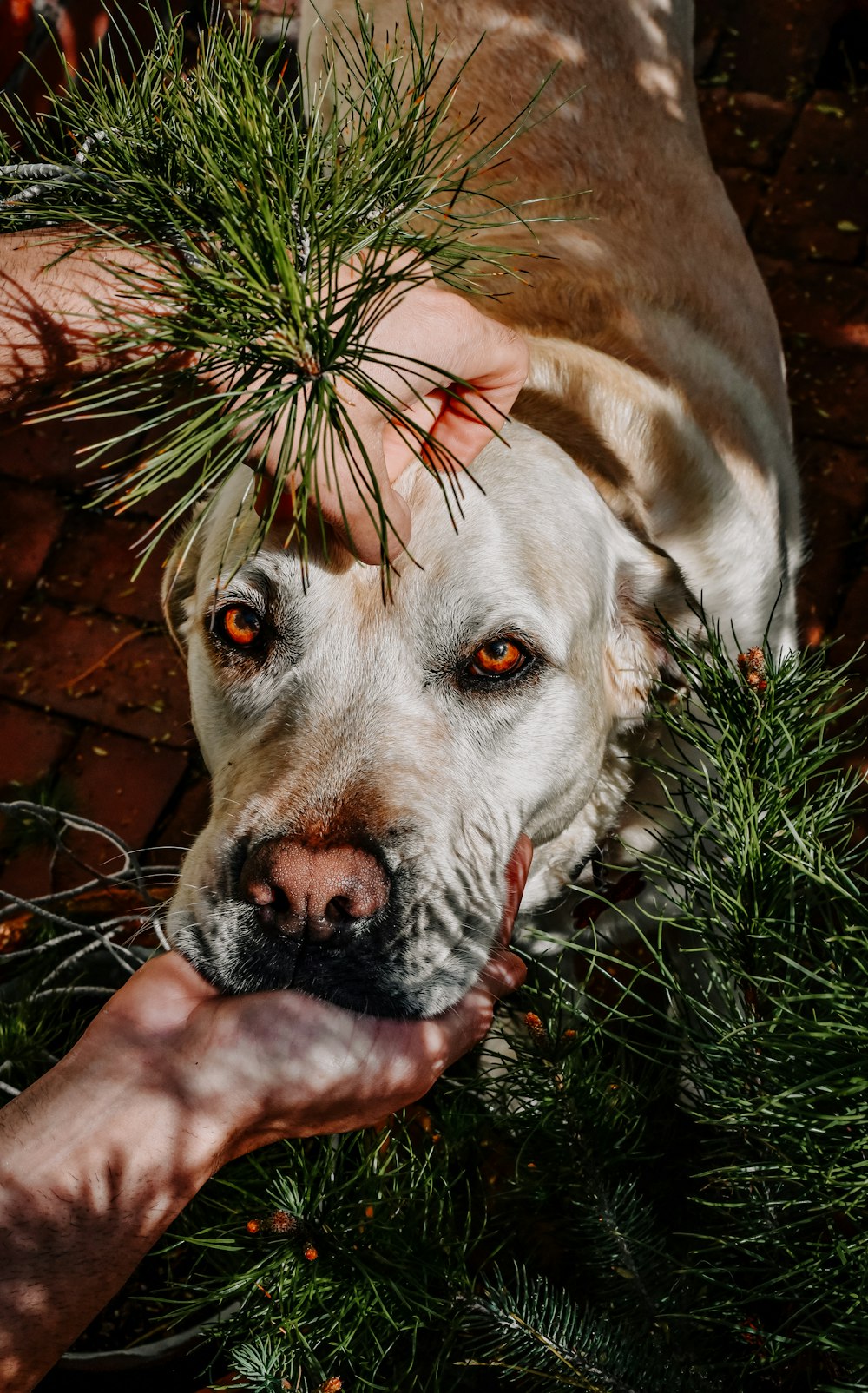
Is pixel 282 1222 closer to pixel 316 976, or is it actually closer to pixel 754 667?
pixel 316 976

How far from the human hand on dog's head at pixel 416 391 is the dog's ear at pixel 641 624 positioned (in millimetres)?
546

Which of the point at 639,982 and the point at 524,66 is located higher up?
the point at 524,66

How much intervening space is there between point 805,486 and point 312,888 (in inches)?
99.0

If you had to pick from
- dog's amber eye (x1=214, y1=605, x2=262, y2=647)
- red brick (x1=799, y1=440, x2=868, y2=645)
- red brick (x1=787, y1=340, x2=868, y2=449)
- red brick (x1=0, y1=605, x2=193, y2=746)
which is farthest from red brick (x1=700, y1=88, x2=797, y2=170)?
dog's amber eye (x1=214, y1=605, x2=262, y2=647)

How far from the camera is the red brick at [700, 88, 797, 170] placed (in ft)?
12.7

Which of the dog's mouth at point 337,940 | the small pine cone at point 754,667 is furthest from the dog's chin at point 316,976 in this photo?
the small pine cone at point 754,667

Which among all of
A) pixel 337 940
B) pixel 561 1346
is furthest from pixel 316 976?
pixel 561 1346

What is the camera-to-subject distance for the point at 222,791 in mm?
1809

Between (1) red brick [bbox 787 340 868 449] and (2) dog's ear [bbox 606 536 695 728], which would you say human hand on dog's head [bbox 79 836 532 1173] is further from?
(1) red brick [bbox 787 340 868 449]

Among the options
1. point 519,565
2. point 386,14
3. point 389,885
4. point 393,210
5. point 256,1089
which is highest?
point 386,14

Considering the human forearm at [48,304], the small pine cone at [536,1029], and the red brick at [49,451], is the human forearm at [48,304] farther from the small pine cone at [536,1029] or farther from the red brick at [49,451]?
the red brick at [49,451]

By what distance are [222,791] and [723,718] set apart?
0.92 m

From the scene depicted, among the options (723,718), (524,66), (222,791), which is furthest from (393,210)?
(524,66)

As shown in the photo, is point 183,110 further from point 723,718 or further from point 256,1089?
point 256,1089
